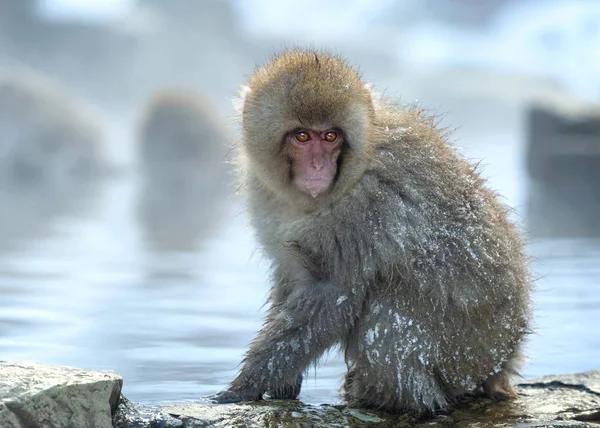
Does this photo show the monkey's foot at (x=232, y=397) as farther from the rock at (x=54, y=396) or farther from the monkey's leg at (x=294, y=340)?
the rock at (x=54, y=396)

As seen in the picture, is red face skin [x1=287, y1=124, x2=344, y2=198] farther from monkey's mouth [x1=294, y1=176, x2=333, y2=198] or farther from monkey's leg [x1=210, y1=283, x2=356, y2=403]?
monkey's leg [x1=210, y1=283, x2=356, y2=403]

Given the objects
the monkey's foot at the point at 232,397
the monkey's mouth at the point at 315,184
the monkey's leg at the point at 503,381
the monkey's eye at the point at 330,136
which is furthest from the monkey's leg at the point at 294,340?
the monkey's leg at the point at 503,381

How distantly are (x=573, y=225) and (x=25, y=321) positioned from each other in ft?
25.1

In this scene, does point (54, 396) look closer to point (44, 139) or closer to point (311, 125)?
point (311, 125)

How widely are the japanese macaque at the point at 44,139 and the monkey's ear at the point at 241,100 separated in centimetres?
1481

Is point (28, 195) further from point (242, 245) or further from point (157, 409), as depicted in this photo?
point (157, 409)

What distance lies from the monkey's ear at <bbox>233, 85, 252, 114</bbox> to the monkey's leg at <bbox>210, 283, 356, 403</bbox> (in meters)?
0.72

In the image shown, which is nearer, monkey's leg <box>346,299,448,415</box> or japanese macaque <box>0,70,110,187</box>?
monkey's leg <box>346,299,448,415</box>

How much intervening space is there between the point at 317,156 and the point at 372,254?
0.38m

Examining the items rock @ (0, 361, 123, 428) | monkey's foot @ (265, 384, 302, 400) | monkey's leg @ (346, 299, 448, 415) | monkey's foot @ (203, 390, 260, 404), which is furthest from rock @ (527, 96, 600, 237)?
rock @ (0, 361, 123, 428)

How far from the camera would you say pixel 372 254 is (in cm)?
309

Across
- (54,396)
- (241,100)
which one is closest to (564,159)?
(241,100)

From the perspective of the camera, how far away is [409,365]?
3115mm

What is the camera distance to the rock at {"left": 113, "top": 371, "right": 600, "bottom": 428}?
286cm
